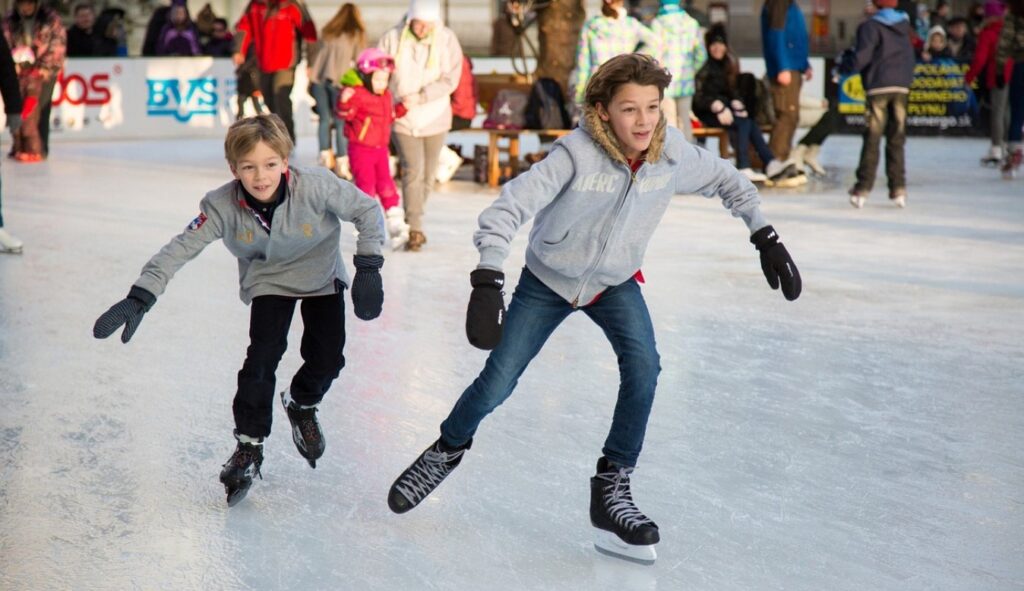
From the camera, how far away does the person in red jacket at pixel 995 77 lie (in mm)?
11484

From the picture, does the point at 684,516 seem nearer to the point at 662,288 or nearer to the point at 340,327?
the point at 340,327

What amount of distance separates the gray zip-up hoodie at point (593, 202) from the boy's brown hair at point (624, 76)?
0.04 m

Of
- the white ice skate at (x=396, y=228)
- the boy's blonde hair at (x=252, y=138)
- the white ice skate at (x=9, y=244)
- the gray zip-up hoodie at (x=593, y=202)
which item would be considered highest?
the boy's blonde hair at (x=252, y=138)

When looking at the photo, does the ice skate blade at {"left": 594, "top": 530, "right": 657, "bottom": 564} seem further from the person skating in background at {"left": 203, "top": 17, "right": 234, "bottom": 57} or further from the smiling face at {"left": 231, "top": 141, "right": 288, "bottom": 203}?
the person skating in background at {"left": 203, "top": 17, "right": 234, "bottom": 57}

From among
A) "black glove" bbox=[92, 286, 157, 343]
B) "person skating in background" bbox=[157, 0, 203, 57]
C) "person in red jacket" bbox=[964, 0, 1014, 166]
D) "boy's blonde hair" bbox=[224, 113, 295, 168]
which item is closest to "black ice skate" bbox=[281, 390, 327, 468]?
"black glove" bbox=[92, 286, 157, 343]

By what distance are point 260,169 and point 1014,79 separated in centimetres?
954

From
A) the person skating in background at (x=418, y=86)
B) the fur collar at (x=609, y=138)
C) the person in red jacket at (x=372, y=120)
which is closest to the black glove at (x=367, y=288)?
the fur collar at (x=609, y=138)

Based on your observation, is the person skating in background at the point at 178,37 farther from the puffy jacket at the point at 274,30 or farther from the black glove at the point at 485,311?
the black glove at the point at 485,311

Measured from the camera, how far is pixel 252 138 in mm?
2902

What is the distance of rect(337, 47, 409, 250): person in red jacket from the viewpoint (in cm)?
672

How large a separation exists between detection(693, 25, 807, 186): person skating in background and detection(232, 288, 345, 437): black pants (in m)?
7.40

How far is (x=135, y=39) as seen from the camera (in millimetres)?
21312

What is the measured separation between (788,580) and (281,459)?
1.42 m

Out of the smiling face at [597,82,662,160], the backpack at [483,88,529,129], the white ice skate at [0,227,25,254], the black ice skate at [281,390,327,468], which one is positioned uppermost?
the smiling face at [597,82,662,160]
